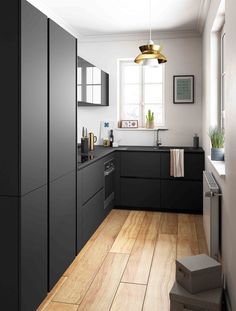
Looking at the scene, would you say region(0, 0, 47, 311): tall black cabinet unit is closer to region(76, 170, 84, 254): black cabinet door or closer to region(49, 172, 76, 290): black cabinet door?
region(49, 172, 76, 290): black cabinet door

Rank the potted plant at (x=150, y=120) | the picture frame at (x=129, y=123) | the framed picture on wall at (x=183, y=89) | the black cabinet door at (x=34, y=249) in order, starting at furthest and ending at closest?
the picture frame at (x=129, y=123) → the potted plant at (x=150, y=120) → the framed picture on wall at (x=183, y=89) → the black cabinet door at (x=34, y=249)

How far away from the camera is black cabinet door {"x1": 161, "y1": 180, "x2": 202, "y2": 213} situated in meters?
4.88

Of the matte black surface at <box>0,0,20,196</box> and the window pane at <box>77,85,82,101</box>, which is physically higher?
the window pane at <box>77,85,82,101</box>

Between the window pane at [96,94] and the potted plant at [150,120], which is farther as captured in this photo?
the potted plant at [150,120]

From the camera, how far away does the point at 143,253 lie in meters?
3.45

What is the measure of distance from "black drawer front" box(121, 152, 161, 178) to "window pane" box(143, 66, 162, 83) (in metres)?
1.35

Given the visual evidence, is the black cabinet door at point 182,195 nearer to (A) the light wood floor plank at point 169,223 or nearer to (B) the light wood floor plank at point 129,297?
(A) the light wood floor plank at point 169,223

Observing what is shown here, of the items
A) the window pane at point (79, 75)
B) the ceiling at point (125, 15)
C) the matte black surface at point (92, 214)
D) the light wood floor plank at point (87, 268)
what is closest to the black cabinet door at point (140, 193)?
the light wood floor plank at point (87, 268)

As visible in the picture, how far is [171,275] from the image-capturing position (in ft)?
9.58

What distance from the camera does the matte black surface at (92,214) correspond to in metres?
3.54

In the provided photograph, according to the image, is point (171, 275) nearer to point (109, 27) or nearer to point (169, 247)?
point (169, 247)

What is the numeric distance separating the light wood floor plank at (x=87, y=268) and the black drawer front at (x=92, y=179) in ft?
1.66

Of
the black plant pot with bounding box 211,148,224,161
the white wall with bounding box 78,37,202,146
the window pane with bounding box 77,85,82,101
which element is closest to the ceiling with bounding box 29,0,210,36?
the white wall with bounding box 78,37,202,146

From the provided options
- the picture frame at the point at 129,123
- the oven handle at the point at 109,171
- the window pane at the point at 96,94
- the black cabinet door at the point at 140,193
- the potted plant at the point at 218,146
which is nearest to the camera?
the potted plant at the point at 218,146
